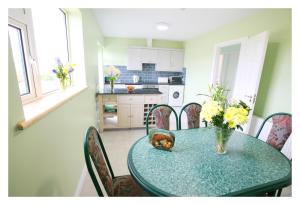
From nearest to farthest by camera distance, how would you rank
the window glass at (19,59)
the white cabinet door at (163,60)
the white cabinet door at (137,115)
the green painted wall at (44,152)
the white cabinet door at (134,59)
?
the green painted wall at (44,152)
the window glass at (19,59)
the white cabinet door at (137,115)
the white cabinet door at (134,59)
the white cabinet door at (163,60)

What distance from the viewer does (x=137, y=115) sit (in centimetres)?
338

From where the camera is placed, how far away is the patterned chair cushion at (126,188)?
1.14 m

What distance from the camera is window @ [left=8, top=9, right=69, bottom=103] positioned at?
1.08 metres

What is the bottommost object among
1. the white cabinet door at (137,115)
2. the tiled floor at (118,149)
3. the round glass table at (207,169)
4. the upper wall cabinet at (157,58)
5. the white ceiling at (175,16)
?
the tiled floor at (118,149)

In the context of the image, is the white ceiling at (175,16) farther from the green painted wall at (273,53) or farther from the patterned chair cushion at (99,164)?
the patterned chair cushion at (99,164)

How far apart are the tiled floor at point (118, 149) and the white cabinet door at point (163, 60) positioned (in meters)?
2.67

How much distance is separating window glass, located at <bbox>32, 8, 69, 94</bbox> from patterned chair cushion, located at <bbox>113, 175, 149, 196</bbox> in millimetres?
1130

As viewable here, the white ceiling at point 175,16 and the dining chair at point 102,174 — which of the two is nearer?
the dining chair at point 102,174

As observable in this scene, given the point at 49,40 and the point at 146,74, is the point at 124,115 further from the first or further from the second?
the point at 146,74

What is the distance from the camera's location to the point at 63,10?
6.18 feet

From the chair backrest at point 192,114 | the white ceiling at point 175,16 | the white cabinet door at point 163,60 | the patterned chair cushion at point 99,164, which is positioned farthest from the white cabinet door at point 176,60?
the patterned chair cushion at point 99,164

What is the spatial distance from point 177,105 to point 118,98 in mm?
2800

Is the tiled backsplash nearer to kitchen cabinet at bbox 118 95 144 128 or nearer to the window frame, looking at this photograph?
kitchen cabinet at bbox 118 95 144 128
